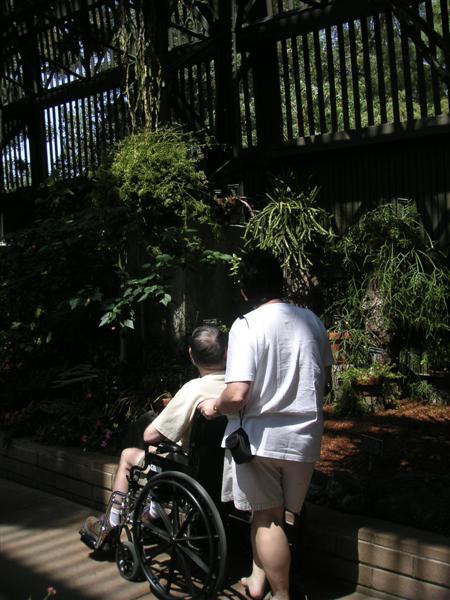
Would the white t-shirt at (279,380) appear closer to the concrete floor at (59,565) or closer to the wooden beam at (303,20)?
the concrete floor at (59,565)

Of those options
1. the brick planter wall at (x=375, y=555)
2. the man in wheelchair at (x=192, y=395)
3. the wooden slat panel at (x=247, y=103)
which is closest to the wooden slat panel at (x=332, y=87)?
the wooden slat panel at (x=247, y=103)

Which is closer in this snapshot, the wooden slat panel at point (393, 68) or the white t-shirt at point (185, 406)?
the white t-shirt at point (185, 406)

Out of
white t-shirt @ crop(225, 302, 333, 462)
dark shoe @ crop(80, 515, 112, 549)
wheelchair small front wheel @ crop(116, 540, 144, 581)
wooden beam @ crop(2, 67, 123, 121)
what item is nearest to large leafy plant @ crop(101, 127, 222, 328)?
dark shoe @ crop(80, 515, 112, 549)

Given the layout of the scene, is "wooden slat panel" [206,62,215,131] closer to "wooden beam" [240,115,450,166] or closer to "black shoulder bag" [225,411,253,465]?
"wooden beam" [240,115,450,166]

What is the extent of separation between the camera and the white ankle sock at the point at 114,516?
401cm

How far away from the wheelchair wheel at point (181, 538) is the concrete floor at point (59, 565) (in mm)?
163

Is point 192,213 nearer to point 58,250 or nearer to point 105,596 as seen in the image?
point 58,250

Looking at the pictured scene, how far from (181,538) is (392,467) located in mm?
1666

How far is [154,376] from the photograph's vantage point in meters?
5.81

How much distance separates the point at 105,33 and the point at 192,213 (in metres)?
4.74

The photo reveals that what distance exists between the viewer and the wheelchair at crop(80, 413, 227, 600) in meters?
3.40

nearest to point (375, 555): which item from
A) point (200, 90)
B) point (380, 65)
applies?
point (380, 65)

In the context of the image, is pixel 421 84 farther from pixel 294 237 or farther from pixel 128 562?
pixel 128 562

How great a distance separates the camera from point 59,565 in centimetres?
419
